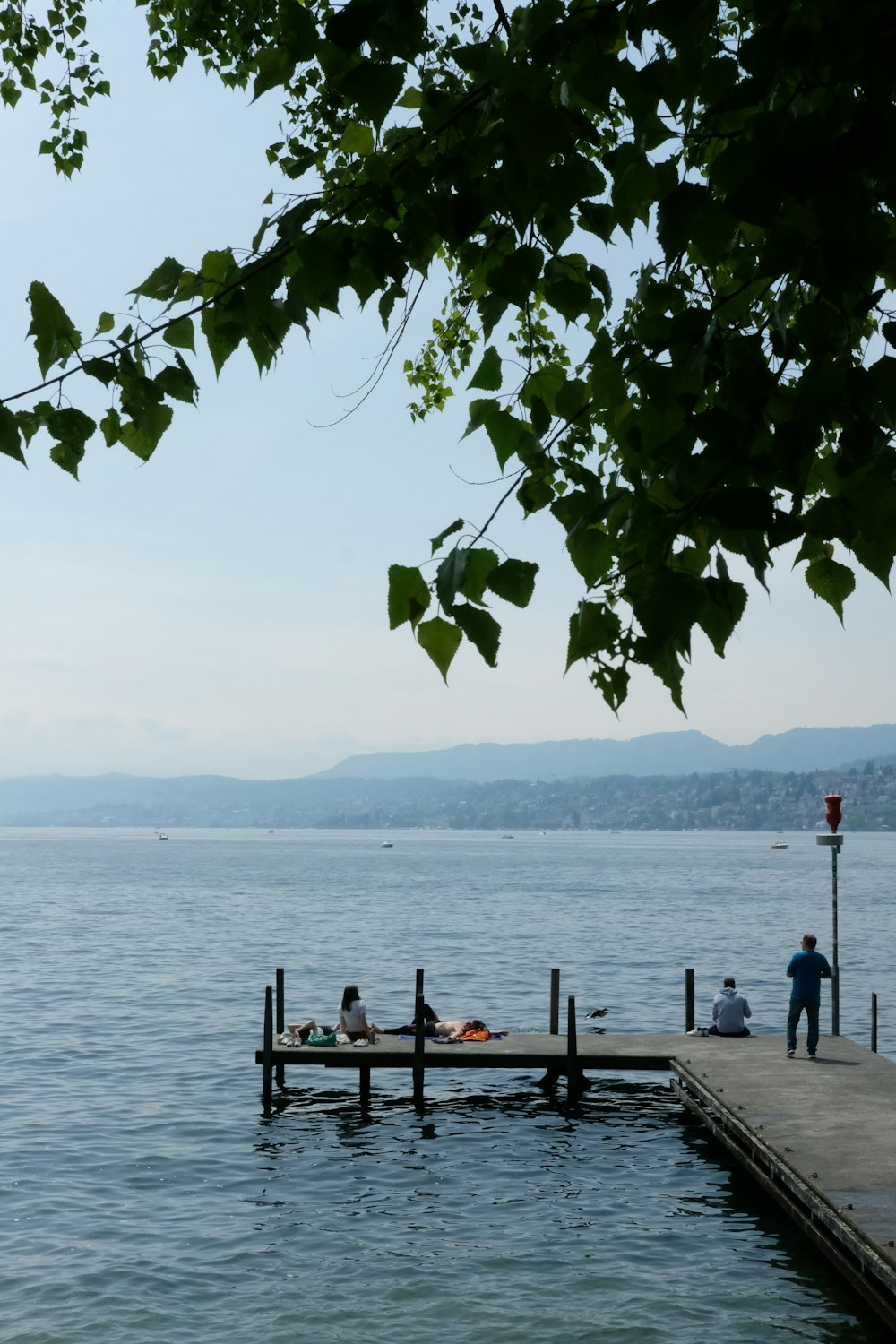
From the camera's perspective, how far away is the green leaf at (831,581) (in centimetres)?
321

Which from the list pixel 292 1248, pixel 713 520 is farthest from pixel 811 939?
pixel 713 520

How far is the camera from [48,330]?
10.9 feet

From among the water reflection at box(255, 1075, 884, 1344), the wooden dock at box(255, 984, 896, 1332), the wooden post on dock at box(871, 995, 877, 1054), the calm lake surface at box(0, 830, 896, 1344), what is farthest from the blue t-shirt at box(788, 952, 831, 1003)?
the wooden post on dock at box(871, 995, 877, 1054)

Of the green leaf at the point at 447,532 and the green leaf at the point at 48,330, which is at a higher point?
the green leaf at the point at 48,330

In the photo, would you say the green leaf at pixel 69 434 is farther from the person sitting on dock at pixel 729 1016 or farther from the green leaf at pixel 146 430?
the person sitting on dock at pixel 729 1016

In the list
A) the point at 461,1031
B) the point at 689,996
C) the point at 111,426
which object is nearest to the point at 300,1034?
the point at 461,1031

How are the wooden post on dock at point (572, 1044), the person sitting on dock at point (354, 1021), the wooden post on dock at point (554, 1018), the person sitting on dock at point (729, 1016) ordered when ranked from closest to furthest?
the wooden post on dock at point (572, 1044) → the person sitting on dock at point (354, 1021) → the person sitting on dock at point (729, 1016) → the wooden post on dock at point (554, 1018)

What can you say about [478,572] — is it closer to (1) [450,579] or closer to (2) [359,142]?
(1) [450,579]

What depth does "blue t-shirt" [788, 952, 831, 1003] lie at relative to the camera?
914 inches

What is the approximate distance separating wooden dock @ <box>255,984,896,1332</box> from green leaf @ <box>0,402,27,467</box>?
11.9m

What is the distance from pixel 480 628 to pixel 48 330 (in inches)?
55.2

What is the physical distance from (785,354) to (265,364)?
1365 millimetres

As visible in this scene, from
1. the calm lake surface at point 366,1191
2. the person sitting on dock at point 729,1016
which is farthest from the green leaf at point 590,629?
the person sitting on dock at point 729,1016

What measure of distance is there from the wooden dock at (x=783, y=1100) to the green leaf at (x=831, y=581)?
36.2 ft
